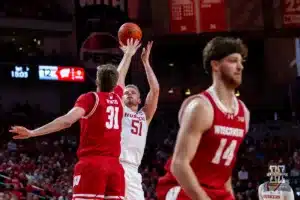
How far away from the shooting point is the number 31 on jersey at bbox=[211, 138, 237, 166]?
3.88 m

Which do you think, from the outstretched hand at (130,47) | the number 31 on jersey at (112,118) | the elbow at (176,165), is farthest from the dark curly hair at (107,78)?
the elbow at (176,165)

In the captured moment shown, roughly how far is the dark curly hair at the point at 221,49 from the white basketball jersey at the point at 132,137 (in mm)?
3077

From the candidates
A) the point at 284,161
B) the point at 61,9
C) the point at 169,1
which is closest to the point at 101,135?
the point at 169,1

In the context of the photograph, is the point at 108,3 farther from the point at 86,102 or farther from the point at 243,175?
the point at 86,102

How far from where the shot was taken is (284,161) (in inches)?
850

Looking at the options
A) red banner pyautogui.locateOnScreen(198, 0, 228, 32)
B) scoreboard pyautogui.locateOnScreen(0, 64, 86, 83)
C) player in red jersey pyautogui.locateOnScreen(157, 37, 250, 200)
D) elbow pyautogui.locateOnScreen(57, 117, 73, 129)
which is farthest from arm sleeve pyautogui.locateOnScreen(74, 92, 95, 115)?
scoreboard pyautogui.locateOnScreen(0, 64, 86, 83)

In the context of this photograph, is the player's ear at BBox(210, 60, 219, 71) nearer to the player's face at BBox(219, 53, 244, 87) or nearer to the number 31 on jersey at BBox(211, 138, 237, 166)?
Result: the player's face at BBox(219, 53, 244, 87)

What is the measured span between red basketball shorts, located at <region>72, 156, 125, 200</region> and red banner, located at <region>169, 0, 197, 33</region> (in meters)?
11.6

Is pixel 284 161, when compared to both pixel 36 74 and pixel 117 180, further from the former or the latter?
pixel 117 180

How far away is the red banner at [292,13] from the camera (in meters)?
18.2

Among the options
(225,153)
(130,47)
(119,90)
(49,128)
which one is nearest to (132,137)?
(119,90)

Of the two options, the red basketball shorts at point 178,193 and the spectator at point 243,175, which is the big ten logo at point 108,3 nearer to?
the spectator at point 243,175

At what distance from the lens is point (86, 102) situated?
5891mm

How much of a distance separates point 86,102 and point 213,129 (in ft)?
7.48
